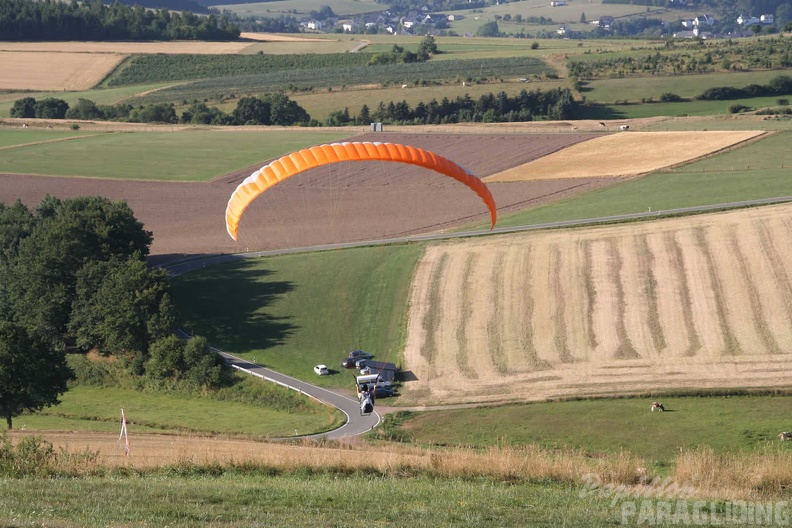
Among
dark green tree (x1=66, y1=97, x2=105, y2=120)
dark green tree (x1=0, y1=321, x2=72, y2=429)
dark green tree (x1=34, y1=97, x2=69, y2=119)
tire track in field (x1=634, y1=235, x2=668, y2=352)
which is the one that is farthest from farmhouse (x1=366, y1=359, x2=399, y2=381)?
dark green tree (x1=34, y1=97, x2=69, y2=119)

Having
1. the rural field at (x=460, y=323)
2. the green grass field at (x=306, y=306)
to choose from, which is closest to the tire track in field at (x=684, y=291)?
the rural field at (x=460, y=323)

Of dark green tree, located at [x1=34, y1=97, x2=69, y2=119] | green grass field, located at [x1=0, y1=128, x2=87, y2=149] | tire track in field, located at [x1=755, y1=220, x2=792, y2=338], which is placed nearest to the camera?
tire track in field, located at [x1=755, y1=220, x2=792, y2=338]

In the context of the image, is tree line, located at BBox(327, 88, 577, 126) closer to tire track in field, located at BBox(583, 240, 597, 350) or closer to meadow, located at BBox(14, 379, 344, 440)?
tire track in field, located at BBox(583, 240, 597, 350)

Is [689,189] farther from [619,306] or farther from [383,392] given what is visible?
[383,392]

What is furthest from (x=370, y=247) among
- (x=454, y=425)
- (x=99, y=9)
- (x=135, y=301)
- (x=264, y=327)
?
(x=99, y=9)

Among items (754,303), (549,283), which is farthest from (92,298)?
(754,303)

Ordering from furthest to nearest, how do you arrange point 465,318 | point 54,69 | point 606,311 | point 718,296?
1. point 54,69
2. point 465,318
3. point 718,296
4. point 606,311

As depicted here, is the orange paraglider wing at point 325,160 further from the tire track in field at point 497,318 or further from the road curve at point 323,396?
the tire track in field at point 497,318
